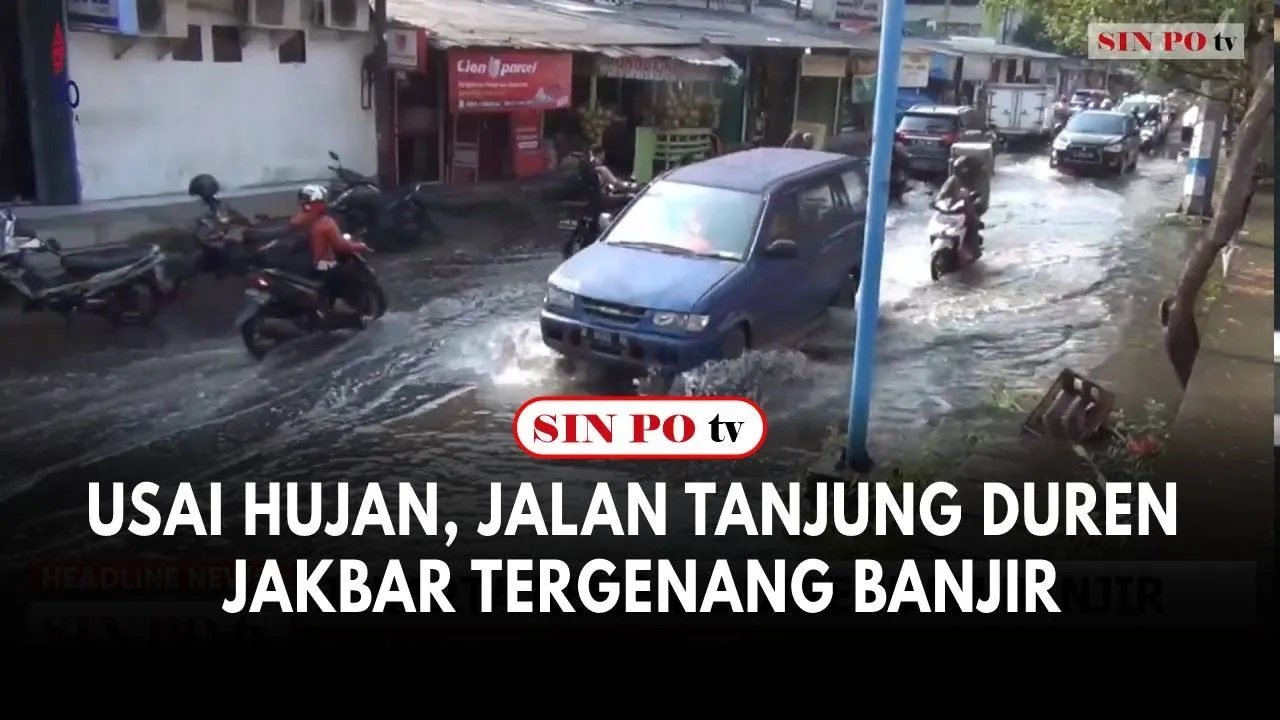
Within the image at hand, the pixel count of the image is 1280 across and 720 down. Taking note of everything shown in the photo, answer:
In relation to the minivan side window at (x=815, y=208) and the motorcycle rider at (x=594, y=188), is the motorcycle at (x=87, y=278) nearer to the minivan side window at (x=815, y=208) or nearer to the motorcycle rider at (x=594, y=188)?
the motorcycle rider at (x=594, y=188)

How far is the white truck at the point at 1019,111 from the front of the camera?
59.9 ft

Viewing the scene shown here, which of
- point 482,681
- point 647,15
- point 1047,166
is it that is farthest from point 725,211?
point 1047,166

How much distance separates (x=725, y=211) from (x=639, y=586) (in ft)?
8.66

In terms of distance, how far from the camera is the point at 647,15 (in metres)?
12.0

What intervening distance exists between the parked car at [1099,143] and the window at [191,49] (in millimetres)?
12193

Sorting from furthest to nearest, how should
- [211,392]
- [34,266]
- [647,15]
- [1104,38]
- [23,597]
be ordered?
[647,15] < [1104,38] < [34,266] < [211,392] < [23,597]

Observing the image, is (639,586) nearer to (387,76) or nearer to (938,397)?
(938,397)

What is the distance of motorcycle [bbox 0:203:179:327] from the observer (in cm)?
573

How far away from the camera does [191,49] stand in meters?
5.92

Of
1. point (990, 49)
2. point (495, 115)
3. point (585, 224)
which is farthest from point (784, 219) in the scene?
point (990, 49)

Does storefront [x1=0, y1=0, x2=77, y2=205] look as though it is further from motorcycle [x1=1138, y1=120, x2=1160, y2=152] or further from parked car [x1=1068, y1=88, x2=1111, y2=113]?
parked car [x1=1068, y1=88, x2=1111, y2=113]

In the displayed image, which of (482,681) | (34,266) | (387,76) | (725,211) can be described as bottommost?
(482,681)

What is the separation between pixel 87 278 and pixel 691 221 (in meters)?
3.26

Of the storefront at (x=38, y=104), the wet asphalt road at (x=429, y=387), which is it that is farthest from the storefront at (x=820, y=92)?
the storefront at (x=38, y=104)
